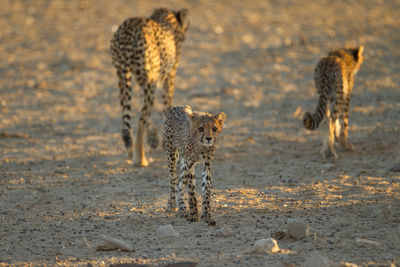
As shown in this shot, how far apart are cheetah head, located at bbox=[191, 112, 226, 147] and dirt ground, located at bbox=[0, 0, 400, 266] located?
1.02 m

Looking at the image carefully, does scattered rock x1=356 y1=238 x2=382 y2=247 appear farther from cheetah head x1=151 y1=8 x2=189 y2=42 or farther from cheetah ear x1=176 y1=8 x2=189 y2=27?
cheetah ear x1=176 y1=8 x2=189 y2=27

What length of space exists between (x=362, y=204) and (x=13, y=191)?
4858mm

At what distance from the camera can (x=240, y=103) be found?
14.2 metres

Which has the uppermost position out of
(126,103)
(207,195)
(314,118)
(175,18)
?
(175,18)

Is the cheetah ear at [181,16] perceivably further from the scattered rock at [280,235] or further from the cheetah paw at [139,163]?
the scattered rock at [280,235]

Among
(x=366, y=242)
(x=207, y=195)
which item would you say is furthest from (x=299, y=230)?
(x=207, y=195)

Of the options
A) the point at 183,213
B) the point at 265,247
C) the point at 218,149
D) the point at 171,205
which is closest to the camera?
the point at 265,247

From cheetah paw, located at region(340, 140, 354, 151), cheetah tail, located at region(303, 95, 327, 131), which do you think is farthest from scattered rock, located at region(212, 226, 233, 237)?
cheetah paw, located at region(340, 140, 354, 151)

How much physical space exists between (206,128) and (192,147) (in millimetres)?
371

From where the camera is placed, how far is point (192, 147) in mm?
7262

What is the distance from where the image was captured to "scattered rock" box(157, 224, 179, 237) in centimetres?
681

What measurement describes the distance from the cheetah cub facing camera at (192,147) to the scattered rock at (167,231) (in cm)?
52

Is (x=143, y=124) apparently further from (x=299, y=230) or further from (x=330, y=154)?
(x=299, y=230)

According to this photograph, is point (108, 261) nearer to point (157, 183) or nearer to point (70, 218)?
point (70, 218)
